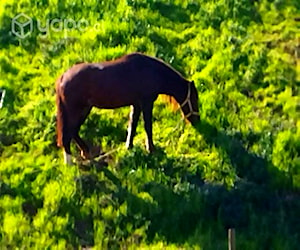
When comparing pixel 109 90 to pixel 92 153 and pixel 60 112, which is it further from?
pixel 92 153

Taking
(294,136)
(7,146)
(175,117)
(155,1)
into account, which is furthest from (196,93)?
(155,1)

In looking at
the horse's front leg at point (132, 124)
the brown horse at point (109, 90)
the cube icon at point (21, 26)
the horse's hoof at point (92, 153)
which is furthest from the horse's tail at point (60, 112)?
the cube icon at point (21, 26)

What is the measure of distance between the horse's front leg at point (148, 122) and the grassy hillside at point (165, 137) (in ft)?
0.49

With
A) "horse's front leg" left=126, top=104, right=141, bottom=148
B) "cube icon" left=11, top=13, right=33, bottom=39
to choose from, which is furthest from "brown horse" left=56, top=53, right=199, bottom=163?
"cube icon" left=11, top=13, right=33, bottom=39

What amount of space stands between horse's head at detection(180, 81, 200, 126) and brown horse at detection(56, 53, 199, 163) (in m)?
0.34

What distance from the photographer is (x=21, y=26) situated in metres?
14.7

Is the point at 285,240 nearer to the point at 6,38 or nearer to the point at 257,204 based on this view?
the point at 257,204

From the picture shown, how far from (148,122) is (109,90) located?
694mm

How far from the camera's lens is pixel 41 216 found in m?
10.5

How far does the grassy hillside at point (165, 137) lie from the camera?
10.4 m

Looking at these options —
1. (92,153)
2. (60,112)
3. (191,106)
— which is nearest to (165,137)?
(191,106)

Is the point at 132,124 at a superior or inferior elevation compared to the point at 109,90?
inferior

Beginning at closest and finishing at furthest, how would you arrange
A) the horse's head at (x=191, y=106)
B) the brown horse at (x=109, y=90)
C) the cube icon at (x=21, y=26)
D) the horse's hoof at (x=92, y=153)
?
the brown horse at (x=109, y=90), the horse's hoof at (x=92, y=153), the horse's head at (x=191, y=106), the cube icon at (x=21, y=26)

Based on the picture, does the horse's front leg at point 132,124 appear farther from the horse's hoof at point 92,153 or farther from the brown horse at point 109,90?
the horse's hoof at point 92,153
